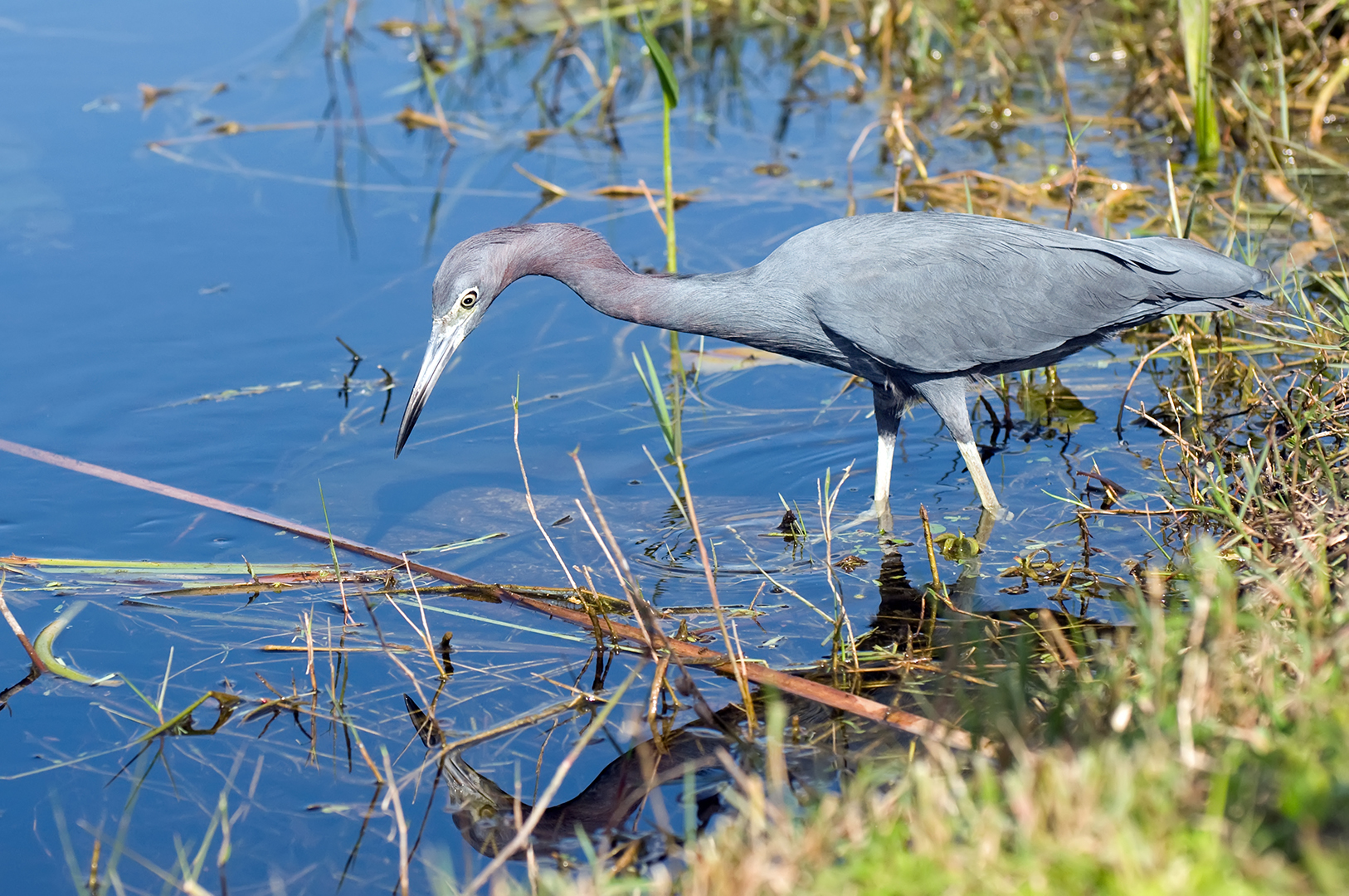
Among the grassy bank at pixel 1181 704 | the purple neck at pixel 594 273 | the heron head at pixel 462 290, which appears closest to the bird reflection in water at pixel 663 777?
the grassy bank at pixel 1181 704

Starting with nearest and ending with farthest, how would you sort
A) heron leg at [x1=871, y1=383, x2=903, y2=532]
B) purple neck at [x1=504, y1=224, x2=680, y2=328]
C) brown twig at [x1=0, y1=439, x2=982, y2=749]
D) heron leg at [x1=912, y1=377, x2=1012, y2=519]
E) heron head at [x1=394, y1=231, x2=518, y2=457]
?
brown twig at [x1=0, y1=439, x2=982, y2=749], heron head at [x1=394, y1=231, x2=518, y2=457], purple neck at [x1=504, y1=224, x2=680, y2=328], heron leg at [x1=912, y1=377, x2=1012, y2=519], heron leg at [x1=871, y1=383, x2=903, y2=532]

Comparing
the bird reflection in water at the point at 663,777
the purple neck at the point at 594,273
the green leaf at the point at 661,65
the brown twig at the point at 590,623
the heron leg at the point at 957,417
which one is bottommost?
the bird reflection in water at the point at 663,777

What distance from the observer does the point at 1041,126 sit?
26.0ft

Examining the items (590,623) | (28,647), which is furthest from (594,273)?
(28,647)

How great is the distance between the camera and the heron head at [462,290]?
14.2 ft

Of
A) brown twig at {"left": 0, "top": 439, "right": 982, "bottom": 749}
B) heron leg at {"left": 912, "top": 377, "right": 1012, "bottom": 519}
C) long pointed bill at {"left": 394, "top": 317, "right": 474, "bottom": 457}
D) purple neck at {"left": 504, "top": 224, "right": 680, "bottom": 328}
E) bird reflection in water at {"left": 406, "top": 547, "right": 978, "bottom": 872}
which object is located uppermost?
purple neck at {"left": 504, "top": 224, "right": 680, "bottom": 328}

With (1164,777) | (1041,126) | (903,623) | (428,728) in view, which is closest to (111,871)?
(428,728)

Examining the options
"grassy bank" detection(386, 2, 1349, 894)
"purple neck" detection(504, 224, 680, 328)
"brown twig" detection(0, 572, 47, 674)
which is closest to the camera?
"grassy bank" detection(386, 2, 1349, 894)

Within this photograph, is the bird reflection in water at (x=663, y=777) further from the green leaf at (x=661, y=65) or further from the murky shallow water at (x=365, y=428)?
the green leaf at (x=661, y=65)

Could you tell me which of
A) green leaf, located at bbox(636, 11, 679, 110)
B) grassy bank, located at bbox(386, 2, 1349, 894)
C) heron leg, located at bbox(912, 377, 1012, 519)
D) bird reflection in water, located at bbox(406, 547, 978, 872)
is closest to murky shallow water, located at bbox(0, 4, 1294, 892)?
bird reflection in water, located at bbox(406, 547, 978, 872)

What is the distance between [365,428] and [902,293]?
240 cm

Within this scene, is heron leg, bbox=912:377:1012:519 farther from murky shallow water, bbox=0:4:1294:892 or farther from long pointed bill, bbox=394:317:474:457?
long pointed bill, bbox=394:317:474:457

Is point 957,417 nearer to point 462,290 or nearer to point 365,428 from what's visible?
point 462,290

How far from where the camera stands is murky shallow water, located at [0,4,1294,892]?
354 centimetres
